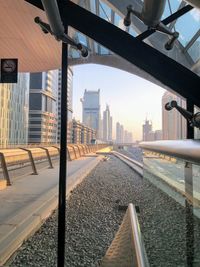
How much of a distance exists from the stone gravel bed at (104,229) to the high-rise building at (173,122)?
50cm

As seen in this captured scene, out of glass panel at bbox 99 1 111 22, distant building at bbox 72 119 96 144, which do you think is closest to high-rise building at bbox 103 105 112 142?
distant building at bbox 72 119 96 144

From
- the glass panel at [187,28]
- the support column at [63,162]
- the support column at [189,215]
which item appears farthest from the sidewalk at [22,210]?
the glass panel at [187,28]

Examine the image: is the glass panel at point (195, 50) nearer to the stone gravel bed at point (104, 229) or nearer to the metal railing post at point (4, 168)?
the stone gravel bed at point (104, 229)

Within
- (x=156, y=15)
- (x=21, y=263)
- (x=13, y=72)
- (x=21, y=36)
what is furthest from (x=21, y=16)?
(x=156, y=15)

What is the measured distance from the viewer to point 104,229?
5.17 m

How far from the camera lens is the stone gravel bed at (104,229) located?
1.62 m

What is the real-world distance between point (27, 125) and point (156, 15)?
53268mm

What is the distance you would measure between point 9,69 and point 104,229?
2698mm

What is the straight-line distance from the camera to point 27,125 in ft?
178

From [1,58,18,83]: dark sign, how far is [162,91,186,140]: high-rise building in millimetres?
2473

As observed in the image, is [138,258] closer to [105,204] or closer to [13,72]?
[13,72]

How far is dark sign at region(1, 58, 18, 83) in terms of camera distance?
531 cm

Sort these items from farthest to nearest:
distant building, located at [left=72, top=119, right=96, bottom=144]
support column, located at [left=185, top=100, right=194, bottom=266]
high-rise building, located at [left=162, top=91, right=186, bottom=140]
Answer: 1. distant building, located at [left=72, top=119, right=96, bottom=144]
2. high-rise building, located at [left=162, top=91, right=186, bottom=140]
3. support column, located at [left=185, top=100, right=194, bottom=266]

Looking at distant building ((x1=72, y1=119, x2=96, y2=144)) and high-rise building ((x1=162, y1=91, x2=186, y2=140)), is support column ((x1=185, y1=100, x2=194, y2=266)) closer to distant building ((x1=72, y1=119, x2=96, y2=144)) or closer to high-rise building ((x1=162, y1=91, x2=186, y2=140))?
high-rise building ((x1=162, y1=91, x2=186, y2=140))
